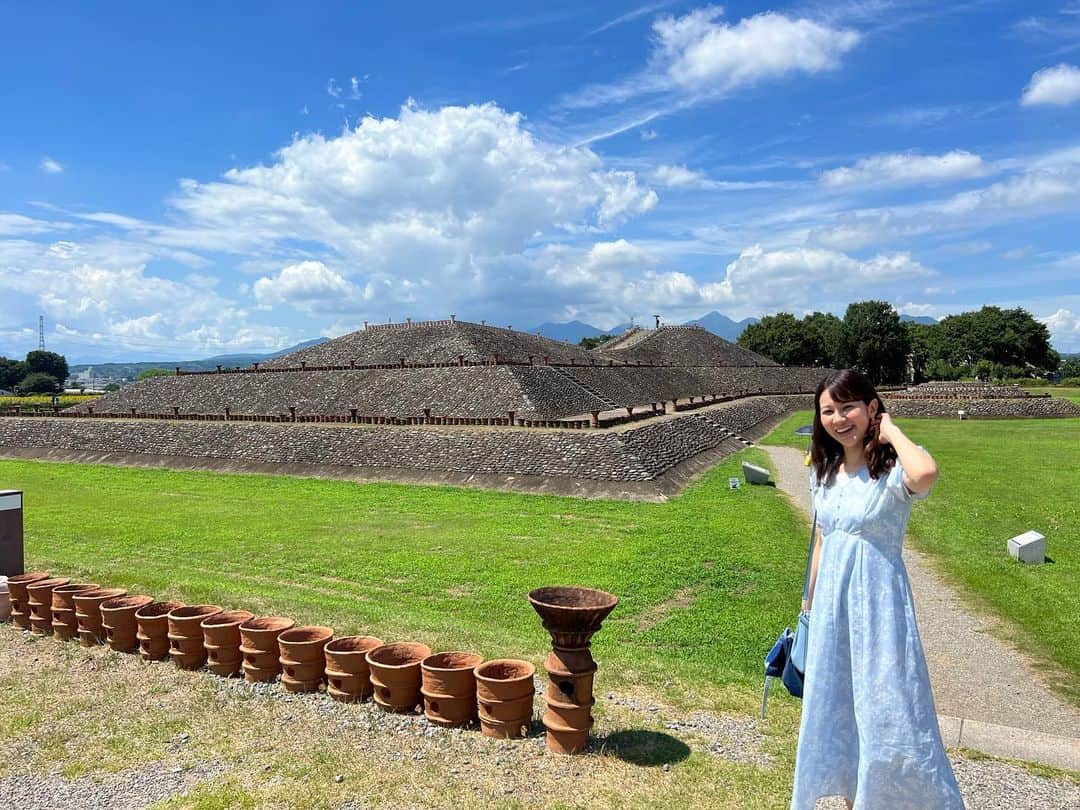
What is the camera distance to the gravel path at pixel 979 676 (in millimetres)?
6137

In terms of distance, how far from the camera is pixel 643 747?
17.7 feet

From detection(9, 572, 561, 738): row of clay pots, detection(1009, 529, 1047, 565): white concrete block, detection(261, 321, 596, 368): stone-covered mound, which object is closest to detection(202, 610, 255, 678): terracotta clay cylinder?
detection(9, 572, 561, 738): row of clay pots

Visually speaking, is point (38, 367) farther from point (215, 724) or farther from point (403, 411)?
point (215, 724)

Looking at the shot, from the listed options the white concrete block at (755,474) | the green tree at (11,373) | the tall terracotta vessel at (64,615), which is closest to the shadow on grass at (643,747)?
the tall terracotta vessel at (64,615)

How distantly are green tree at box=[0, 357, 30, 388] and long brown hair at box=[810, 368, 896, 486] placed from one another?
432ft

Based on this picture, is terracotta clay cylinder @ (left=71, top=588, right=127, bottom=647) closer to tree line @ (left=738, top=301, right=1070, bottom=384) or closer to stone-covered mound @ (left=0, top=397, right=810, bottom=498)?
stone-covered mound @ (left=0, top=397, right=810, bottom=498)

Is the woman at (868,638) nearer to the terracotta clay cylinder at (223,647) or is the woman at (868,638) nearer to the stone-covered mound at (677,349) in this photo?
the terracotta clay cylinder at (223,647)

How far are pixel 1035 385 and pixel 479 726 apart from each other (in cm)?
7172

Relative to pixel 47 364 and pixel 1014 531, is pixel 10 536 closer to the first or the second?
pixel 1014 531

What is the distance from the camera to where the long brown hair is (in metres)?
3.42

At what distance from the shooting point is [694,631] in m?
8.61

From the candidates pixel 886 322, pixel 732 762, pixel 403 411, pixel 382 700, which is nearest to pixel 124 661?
pixel 382 700

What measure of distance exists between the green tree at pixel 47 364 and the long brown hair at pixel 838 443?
132 m

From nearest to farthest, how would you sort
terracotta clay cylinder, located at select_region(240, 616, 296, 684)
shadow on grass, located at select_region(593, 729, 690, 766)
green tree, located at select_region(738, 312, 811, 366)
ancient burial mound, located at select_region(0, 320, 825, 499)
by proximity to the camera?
shadow on grass, located at select_region(593, 729, 690, 766), terracotta clay cylinder, located at select_region(240, 616, 296, 684), ancient burial mound, located at select_region(0, 320, 825, 499), green tree, located at select_region(738, 312, 811, 366)
